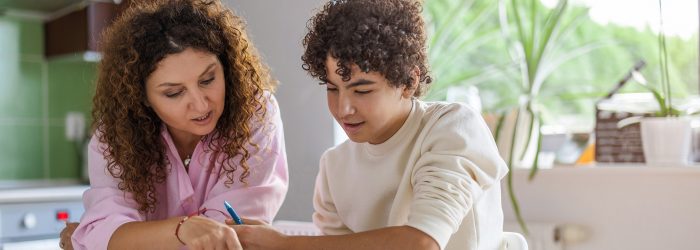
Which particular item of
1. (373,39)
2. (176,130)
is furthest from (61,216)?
(373,39)

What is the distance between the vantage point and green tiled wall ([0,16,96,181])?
121 inches

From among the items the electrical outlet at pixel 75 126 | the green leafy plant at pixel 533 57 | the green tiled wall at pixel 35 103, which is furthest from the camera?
the electrical outlet at pixel 75 126

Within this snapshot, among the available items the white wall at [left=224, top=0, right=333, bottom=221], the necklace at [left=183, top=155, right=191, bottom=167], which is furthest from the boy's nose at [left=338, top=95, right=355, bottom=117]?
the white wall at [left=224, top=0, right=333, bottom=221]

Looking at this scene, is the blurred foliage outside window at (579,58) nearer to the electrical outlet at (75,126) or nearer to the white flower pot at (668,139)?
the white flower pot at (668,139)

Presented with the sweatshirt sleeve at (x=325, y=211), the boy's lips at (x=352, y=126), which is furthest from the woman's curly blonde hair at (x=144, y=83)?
the boy's lips at (x=352, y=126)

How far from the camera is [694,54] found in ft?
8.80

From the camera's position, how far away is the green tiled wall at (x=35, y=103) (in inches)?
121

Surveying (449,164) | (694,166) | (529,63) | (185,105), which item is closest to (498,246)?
(449,164)

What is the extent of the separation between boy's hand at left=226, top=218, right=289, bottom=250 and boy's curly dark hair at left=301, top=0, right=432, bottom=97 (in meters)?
0.24

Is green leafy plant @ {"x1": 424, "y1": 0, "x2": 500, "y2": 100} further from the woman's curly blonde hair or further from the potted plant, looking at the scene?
the woman's curly blonde hair

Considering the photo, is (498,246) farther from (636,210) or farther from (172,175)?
(636,210)

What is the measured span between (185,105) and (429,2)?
4.99 ft

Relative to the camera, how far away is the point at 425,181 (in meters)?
1.09

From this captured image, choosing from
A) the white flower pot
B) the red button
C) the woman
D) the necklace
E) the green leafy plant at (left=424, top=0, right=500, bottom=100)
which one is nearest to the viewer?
the woman
